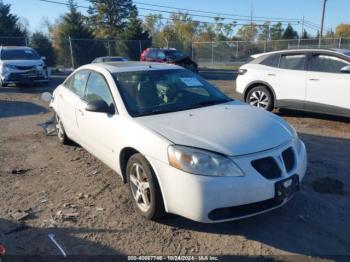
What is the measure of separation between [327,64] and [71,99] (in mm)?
5271

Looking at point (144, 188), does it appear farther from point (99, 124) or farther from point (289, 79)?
point (289, 79)

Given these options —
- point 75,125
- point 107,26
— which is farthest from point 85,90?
point 107,26

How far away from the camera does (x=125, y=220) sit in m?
3.79

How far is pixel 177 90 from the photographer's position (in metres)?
4.60

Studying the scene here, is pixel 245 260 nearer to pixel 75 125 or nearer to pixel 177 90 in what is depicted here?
pixel 177 90

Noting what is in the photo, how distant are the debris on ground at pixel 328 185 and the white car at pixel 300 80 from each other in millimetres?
3072

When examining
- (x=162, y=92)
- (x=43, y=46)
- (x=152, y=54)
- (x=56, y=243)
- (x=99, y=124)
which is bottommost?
(x=56, y=243)

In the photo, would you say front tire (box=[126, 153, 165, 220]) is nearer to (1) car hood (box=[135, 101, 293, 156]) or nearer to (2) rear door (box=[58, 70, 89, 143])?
(1) car hood (box=[135, 101, 293, 156])

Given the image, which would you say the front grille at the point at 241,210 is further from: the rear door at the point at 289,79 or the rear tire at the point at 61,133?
the rear door at the point at 289,79

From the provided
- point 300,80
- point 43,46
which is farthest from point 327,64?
point 43,46

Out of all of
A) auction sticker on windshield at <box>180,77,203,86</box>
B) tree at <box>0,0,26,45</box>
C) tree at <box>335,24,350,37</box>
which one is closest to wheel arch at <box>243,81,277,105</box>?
auction sticker on windshield at <box>180,77,203,86</box>

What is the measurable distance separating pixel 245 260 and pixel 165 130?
1.42 m

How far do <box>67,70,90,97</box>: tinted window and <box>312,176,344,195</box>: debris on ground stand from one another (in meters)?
3.44

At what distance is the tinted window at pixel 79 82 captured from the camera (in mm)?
5254
